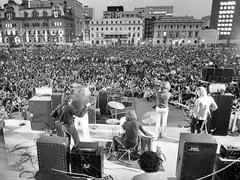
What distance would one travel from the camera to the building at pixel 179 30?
72.8 m

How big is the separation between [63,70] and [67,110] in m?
17.6

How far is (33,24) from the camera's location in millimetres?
73000

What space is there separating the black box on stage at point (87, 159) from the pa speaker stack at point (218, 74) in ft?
15.0

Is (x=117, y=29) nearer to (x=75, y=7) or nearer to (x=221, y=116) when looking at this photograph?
(x=75, y=7)

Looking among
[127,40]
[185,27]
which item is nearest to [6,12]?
[127,40]

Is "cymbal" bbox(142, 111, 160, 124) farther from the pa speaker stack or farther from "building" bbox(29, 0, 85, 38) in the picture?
"building" bbox(29, 0, 85, 38)

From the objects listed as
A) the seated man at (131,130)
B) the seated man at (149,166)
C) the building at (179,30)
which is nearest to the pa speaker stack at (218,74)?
the seated man at (131,130)

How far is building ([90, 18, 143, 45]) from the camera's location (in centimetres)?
7562

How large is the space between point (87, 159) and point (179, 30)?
3006 inches

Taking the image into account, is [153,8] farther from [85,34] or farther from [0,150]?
[0,150]

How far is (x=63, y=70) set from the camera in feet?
70.9

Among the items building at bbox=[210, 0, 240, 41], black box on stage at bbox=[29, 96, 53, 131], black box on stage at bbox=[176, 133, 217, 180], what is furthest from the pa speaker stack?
building at bbox=[210, 0, 240, 41]

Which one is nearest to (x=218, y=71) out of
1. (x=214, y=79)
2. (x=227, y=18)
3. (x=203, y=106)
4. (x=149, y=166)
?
(x=214, y=79)

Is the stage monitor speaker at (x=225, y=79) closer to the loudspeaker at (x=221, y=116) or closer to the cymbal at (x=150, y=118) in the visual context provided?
the loudspeaker at (x=221, y=116)
